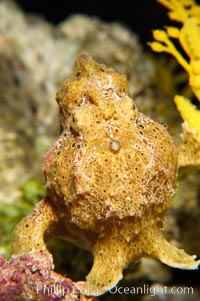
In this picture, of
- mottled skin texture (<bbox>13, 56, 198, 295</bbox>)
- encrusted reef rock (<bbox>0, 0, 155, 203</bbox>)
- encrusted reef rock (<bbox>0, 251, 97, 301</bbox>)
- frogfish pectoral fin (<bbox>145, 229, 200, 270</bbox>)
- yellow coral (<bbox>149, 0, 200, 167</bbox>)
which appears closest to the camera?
encrusted reef rock (<bbox>0, 251, 97, 301</bbox>)

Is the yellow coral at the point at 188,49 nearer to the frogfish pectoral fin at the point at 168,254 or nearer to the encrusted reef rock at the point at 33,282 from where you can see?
the frogfish pectoral fin at the point at 168,254

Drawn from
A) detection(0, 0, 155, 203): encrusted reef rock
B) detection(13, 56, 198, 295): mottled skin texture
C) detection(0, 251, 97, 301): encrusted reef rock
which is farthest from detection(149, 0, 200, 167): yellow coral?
detection(0, 0, 155, 203): encrusted reef rock

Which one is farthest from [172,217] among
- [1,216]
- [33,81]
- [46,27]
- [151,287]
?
[46,27]

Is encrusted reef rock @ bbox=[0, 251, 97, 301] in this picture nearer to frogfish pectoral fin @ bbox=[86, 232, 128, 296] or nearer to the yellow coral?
frogfish pectoral fin @ bbox=[86, 232, 128, 296]

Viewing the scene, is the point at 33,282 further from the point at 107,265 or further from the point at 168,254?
the point at 168,254

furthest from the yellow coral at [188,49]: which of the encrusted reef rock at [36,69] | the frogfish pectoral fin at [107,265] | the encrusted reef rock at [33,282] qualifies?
the encrusted reef rock at [36,69]

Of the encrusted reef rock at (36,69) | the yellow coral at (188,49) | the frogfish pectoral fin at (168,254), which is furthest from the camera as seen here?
the encrusted reef rock at (36,69)

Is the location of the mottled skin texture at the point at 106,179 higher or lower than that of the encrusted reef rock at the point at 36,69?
lower

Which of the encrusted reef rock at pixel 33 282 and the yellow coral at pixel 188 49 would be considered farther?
the yellow coral at pixel 188 49
